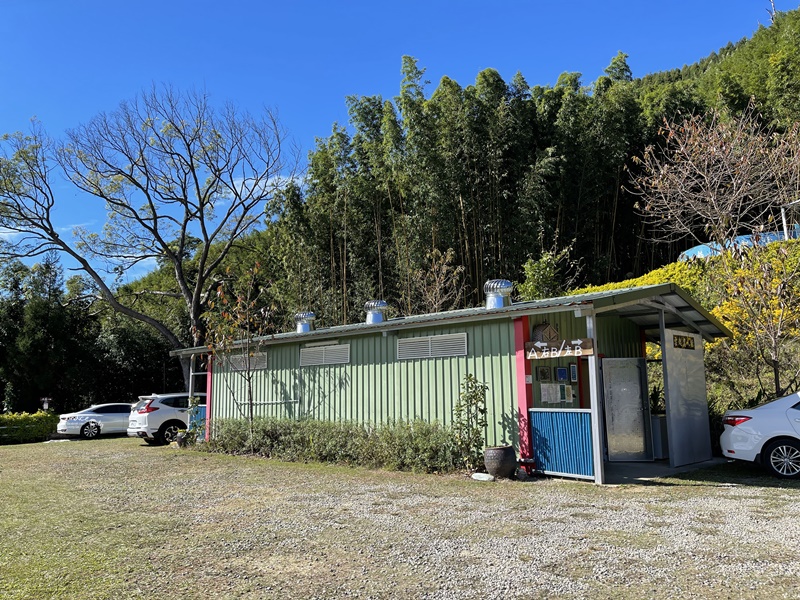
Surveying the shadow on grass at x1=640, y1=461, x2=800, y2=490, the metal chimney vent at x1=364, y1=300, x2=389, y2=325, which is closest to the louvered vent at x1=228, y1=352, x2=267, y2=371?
the metal chimney vent at x1=364, y1=300, x2=389, y2=325

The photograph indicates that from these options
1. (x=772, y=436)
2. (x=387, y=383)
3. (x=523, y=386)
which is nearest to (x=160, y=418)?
(x=387, y=383)

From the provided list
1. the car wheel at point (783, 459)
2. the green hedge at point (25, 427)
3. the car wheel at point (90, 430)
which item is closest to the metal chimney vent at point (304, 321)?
the car wheel at point (783, 459)

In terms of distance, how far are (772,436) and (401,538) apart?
19.7 ft

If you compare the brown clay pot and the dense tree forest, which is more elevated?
the dense tree forest

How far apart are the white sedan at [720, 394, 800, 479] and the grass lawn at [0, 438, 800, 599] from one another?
381 mm

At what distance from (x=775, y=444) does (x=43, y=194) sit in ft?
85.0

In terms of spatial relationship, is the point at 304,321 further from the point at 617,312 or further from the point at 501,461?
the point at 617,312

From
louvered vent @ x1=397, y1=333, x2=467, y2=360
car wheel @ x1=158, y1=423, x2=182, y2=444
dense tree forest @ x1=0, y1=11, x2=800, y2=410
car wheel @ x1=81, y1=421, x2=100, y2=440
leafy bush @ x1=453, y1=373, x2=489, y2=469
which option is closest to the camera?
leafy bush @ x1=453, y1=373, x2=489, y2=469

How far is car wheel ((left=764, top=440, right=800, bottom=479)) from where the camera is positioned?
27.3 feet

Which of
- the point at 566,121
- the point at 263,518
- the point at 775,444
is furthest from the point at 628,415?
the point at 566,121

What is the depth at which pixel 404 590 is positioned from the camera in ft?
13.6

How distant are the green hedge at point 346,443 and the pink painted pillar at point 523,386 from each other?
3.39ft

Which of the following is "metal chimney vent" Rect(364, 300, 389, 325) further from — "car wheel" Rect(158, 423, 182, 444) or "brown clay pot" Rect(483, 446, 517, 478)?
"car wheel" Rect(158, 423, 182, 444)

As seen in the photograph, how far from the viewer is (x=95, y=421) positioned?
1914 cm
